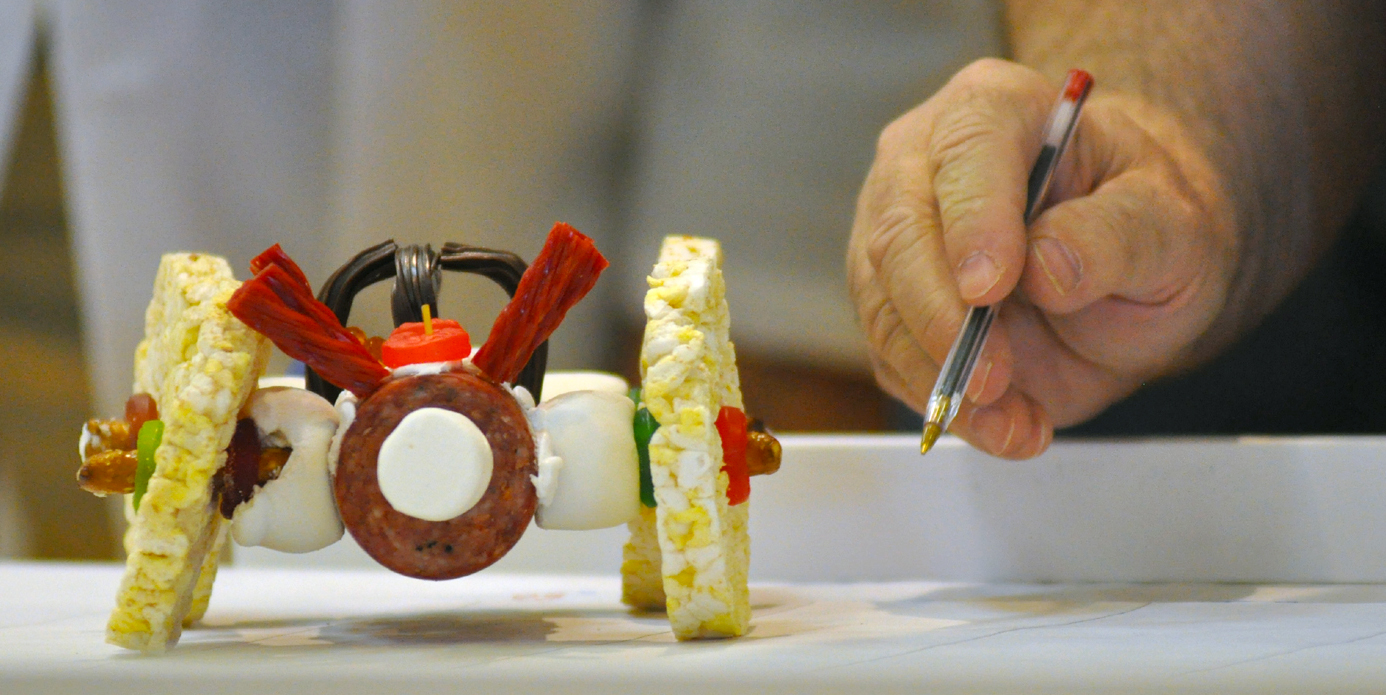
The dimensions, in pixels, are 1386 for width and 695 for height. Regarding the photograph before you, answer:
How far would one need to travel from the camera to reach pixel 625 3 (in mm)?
576

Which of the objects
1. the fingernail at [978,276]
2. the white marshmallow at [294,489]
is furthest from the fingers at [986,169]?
the white marshmallow at [294,489]

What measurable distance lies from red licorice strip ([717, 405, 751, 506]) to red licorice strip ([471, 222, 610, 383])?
6 centimetres

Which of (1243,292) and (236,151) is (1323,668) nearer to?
(1243,292)

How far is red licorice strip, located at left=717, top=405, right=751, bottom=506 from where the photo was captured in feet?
1.03

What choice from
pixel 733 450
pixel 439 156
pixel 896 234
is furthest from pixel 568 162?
pixel 733 450

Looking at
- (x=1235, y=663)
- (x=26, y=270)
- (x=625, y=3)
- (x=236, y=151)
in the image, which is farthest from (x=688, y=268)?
(x=26, y=270)

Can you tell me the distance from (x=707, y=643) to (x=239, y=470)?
0.14 meters

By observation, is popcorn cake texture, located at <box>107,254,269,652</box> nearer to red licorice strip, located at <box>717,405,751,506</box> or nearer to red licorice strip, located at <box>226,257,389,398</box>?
red licorice strip, located at <box>226,257,389,398</box>

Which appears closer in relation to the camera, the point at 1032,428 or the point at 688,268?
the point at 688,268

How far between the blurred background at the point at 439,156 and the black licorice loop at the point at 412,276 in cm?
20

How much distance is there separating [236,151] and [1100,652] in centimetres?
55

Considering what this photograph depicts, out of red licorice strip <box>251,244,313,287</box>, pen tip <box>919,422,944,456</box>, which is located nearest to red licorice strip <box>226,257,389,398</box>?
red licorice strip <box>251,244,313,287</box>

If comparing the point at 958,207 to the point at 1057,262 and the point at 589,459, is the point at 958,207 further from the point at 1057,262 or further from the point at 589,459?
the point at 589,459

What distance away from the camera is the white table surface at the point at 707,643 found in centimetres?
22
